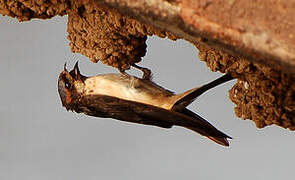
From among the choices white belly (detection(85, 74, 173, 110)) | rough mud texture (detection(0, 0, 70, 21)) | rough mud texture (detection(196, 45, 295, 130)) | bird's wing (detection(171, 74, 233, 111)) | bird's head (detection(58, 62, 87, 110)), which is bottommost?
bird's head (detection(58, 62, 87, 110))

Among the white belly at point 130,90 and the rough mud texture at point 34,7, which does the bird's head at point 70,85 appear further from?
the rough mud texture at point 34,7

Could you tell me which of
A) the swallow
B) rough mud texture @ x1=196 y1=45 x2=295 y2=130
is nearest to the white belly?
the swallow

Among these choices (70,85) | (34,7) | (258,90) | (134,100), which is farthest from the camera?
(70,85)

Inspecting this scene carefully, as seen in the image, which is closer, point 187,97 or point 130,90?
point 187,97

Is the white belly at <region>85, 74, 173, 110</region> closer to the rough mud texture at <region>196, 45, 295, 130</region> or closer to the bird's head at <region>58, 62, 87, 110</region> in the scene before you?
the bird's head at <region>58, 62, 87, 110</region>

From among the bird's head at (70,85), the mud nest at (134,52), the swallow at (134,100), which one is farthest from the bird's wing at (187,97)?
the bird's head at (70,85)

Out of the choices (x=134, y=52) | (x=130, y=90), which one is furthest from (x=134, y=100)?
(x=134, y=52)

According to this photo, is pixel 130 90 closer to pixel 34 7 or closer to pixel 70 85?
pixel 70 85
